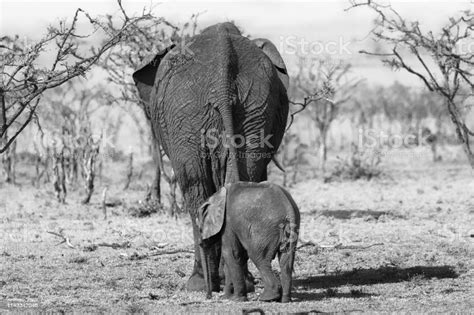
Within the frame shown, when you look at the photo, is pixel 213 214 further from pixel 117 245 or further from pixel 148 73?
pixel 117 245

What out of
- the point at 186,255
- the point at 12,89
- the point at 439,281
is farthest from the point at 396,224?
the point at 12,89

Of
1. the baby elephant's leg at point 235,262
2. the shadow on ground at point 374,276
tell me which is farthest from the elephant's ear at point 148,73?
the shadow on ground at point 374,276

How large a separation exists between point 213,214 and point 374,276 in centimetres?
261

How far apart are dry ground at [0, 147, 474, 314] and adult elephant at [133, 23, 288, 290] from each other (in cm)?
106

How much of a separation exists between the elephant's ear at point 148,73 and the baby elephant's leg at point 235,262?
8.18ft

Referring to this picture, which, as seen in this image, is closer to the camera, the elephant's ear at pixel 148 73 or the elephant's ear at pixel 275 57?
the elephant's ear at pixel 275 57

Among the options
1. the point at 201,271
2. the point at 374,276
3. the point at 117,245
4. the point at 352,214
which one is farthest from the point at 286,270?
the point at 352,214

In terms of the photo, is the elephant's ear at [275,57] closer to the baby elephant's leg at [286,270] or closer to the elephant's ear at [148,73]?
the elephant's ear at [148,73]

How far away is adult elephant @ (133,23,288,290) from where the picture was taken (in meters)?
8.66

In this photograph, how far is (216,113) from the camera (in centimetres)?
866

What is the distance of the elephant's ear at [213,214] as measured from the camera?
816 cm

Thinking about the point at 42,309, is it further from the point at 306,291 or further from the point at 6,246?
the point at 6,246

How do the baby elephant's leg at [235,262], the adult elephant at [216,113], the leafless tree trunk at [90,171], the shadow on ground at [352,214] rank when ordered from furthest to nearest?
the leafless tree trunk at [90,171] < the shadow on ground at [352,214] < the adult elephant at [216,113] < the baby elephant's leg at [235,262]

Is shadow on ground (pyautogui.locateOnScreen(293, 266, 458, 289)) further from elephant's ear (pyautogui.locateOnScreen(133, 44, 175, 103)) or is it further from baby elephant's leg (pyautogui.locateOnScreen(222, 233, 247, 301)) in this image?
elephant's ear (pyautogui.locateOnScreen(133, 44, 175, 103))
